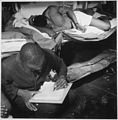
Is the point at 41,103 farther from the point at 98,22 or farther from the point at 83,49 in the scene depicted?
the point at 98,22

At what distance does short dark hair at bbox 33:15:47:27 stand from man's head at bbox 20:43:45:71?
Answer: 14 cm

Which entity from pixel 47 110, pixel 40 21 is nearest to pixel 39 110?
pixel 47 110

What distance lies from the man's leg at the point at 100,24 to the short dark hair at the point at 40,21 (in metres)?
0.29

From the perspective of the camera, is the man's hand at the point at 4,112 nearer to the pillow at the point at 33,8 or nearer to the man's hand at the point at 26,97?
the man's hand at the point at 26,97

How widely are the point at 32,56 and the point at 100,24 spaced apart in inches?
18.2

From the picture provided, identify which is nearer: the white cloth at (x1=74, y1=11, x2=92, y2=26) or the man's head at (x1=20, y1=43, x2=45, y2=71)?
the man's head at (x1=20, y1=43, x2=45, y2=71)

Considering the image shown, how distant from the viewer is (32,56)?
4.51ft

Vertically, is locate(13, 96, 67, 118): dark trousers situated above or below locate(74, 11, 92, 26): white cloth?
below

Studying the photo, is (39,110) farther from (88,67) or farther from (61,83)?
(88,67)

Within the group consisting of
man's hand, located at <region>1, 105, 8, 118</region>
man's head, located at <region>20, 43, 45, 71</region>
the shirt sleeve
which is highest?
man's head, located at <region>20, 43, 45, 71</region>

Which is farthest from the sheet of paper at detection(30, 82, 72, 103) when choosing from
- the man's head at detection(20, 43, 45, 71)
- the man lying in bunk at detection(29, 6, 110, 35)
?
the man lying in bunk at detection(29, 6, 110, 35)

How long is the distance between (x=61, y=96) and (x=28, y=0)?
627 millimetres

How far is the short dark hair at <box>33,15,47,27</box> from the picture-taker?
4.82 ft

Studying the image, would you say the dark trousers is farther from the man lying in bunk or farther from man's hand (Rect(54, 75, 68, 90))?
the man lying in bunk
